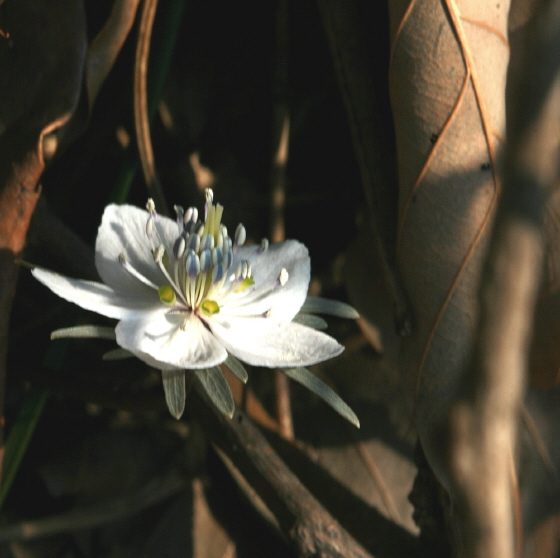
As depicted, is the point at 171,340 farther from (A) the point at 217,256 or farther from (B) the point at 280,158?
(B) the point at 280,158

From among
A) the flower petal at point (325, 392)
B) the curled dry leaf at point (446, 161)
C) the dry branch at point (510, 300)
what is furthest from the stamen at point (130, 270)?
the dry branch at point (510, 300)

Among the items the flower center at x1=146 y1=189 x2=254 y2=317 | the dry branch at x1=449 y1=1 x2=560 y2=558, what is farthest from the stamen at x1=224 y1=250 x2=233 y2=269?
the dry branch at x1=449 y1=1 x2=560 y2=558

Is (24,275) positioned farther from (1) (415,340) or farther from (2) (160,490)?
(1) (415,340)

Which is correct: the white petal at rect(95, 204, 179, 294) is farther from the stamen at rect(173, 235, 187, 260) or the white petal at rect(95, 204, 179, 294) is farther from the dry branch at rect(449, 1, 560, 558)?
the dry branch at rect(449, 1, 560, 558)

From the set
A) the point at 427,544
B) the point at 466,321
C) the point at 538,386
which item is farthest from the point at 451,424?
the point at 427,544

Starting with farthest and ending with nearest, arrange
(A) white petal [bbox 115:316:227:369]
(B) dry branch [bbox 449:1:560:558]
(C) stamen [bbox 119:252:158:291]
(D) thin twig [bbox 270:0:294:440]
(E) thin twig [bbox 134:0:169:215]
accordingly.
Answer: (D) thin twig [bbox 270:0:294:440] < (E) thin twig [bbox 134:0:169:215] < (C) stamen [bbox 119:252:158:291] < (A) white petal [bbox 115:316:227:369] < (B) dry branch [bbox 449:1:560:558]

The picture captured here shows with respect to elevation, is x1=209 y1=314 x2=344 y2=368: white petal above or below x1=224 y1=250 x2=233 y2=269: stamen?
below

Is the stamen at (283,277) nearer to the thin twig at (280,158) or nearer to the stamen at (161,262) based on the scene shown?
the stamen at (161,262)
